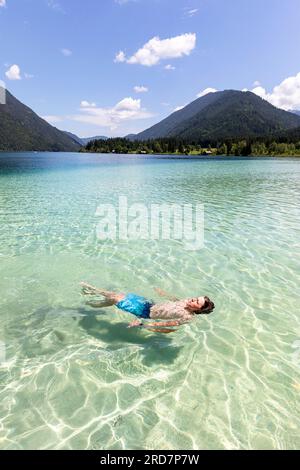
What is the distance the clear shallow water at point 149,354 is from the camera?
471 cm

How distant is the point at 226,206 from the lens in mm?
23844

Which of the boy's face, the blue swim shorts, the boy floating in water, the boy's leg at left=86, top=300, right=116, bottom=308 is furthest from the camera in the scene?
the boy's leg at left=86, top=300, right=116, bottom=308

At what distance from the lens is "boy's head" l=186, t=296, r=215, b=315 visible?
7329 mm

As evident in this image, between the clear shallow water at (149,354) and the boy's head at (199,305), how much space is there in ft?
1.46

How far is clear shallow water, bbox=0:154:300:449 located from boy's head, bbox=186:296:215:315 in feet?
1.46

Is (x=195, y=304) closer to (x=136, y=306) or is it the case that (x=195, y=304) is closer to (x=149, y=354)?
(x=136, y=306)

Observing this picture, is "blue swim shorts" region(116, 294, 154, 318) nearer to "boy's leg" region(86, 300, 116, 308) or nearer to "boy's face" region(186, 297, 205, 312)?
"boy's leg" region(86, 300, 116, 308)

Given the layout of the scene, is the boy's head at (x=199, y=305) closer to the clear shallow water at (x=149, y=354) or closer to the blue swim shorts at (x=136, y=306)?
the clear shallow water at (x=149, y=354)

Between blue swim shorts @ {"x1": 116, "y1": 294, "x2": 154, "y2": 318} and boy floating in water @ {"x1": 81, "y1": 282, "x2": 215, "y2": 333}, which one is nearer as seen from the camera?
boy floating in water @ {"x1": 81, "y1": 282, "x2": 215, "y2": 333}

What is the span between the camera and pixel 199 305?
733 cm

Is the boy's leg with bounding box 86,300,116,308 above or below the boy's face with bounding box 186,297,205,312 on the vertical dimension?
below

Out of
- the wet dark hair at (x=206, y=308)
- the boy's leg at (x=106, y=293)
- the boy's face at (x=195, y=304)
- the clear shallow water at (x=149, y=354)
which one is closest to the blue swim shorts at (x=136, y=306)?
the boy's leg at (x=106, y=293)

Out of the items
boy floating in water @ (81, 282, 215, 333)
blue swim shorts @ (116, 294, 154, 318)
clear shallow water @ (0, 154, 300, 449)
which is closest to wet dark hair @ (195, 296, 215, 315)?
boy floating in water @ (81, 282, 215, 333)
